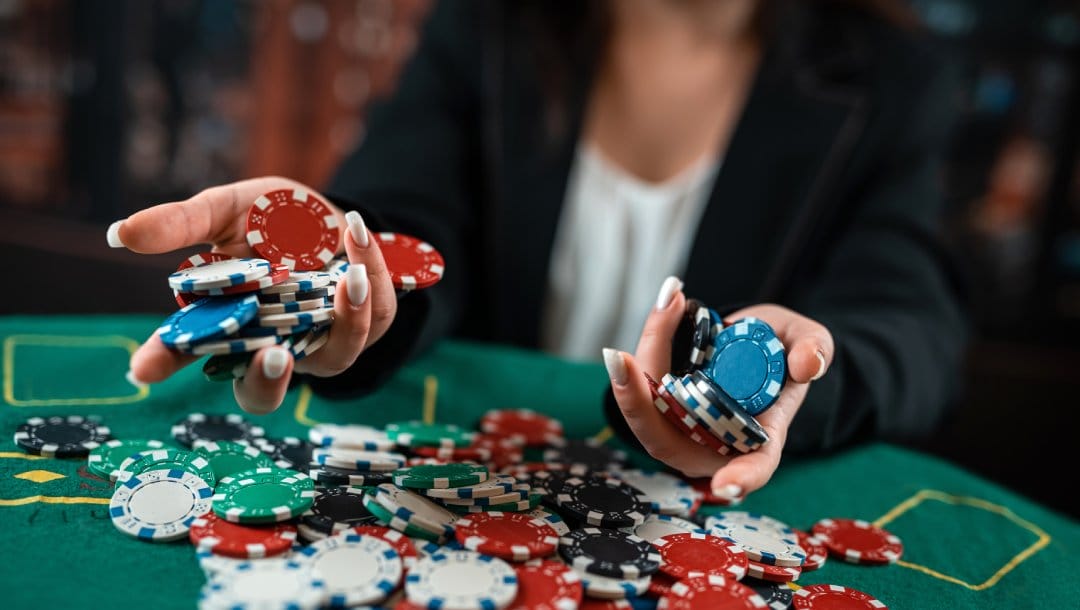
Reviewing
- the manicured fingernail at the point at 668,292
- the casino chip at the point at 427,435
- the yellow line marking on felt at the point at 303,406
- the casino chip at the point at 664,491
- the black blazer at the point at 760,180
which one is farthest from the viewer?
the black blazer at the point at 760,180

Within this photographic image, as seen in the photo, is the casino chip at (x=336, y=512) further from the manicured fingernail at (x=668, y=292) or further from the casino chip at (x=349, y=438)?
the manicured fingernail at (x=668, y=292)

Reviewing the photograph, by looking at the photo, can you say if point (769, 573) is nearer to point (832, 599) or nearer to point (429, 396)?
point (832, 599)

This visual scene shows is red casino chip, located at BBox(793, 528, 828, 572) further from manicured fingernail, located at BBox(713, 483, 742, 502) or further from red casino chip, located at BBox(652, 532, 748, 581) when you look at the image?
manicured fingernail, located at BBox(713, 483, 742, 502)

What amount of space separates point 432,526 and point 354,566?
0.13 metres

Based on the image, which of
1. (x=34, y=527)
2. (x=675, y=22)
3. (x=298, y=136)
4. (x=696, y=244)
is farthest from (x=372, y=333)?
(x=298, y=136)

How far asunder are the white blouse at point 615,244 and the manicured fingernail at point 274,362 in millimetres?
1243

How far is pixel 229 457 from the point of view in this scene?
1.18 m

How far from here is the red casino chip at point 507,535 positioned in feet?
3.29

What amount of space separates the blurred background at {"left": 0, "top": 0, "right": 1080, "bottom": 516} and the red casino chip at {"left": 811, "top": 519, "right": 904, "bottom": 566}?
257cm

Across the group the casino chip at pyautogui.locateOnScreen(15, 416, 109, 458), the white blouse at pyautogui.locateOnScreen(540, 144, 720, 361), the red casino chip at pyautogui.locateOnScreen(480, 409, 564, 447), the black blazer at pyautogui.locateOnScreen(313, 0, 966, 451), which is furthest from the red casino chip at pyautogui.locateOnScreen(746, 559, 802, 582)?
the white blouse at pyautogui.locateOnScreen(540, 144, 720, 361)

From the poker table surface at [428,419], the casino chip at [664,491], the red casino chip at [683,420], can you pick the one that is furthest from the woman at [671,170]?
the red casino chip at [683,420]

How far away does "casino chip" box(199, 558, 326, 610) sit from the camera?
0.86 metres

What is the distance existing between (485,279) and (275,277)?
1240 mm

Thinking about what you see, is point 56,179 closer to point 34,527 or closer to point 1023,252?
point 34,527
